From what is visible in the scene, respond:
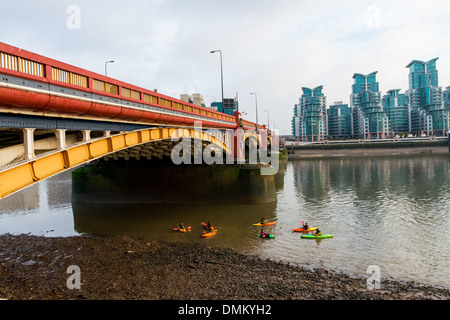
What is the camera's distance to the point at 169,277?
11062mm

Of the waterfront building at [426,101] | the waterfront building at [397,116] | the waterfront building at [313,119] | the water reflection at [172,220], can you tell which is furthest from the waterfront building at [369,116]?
the water reflection at [172,220]

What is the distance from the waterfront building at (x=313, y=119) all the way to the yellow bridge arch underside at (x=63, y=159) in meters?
141

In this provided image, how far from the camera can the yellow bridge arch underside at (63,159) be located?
7.41 m

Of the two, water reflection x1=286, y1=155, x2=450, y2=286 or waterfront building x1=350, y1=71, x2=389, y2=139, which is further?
waterfront building x1=350, y1=71, x2=389, y2=139

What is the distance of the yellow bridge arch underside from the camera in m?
7.41

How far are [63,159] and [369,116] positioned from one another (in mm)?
145403

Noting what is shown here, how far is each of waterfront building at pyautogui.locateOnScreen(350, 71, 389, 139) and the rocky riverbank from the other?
136734 mm

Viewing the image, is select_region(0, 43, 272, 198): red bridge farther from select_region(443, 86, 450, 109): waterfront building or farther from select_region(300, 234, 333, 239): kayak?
select_region(443, 86, 450, 109): waterfront building

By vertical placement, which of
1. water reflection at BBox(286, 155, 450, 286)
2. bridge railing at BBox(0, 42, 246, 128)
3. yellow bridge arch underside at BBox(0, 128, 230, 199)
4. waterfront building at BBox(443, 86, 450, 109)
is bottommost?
water reflection at BBox(286, 155, 450, 286)

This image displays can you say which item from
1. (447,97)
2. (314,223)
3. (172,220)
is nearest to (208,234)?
(172,220)

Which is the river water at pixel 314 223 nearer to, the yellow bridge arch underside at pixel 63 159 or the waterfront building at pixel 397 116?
the yellow bridge arch underside at pixel 63 159

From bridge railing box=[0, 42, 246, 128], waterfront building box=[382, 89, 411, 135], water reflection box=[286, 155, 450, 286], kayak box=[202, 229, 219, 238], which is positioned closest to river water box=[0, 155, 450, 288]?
water reflection box=[286, 155, 450, 286]
